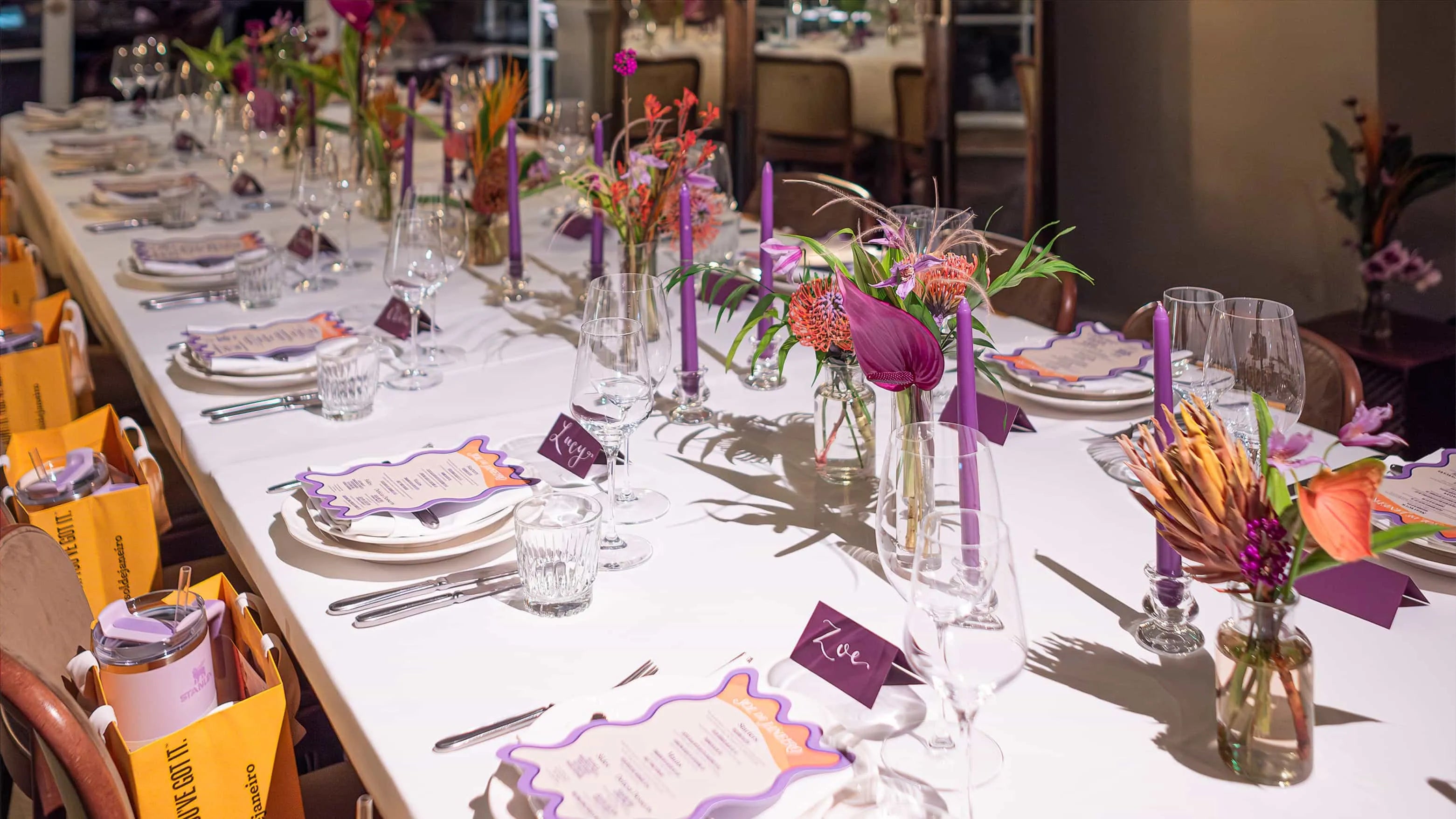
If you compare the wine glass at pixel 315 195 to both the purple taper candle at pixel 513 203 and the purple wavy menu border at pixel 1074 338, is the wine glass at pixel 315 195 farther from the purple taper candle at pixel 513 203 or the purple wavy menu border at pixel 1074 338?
the purple wavy menu border at pixel 1074 338

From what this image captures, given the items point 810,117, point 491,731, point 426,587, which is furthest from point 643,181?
point 810,117

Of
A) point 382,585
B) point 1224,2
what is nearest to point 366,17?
point 382,585

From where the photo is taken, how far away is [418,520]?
1.33 metres

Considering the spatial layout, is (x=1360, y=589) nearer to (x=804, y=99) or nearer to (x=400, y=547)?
(x=400, y=547)

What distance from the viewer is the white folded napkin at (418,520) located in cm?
129

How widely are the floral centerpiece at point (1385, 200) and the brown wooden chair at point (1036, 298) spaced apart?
1181 mm

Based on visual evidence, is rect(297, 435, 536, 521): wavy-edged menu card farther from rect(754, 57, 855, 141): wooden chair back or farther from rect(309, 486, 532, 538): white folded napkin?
rect(754, 57, 855, 141): wooden chair back

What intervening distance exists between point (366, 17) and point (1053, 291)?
157cm

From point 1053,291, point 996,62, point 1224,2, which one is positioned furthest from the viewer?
point 996,62

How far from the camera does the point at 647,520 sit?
1.40 meters

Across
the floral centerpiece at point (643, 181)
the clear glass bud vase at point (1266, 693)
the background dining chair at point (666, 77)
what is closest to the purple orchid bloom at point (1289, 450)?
the clear glass bud vase at point (1266, 693)

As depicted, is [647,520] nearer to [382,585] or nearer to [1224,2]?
[382,585]

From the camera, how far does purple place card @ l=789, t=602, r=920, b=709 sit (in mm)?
1025

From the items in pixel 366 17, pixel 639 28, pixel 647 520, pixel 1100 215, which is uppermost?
pixel 639 28
